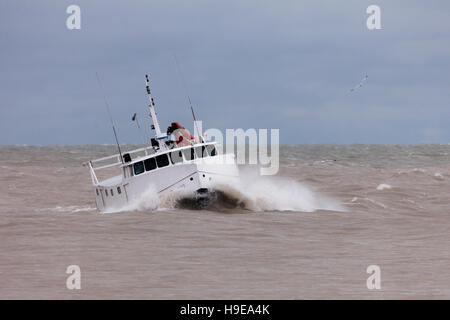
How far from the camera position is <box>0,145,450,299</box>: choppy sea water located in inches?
569

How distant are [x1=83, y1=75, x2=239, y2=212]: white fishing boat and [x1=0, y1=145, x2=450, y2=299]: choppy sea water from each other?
0.77m

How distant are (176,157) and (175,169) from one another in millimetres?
700

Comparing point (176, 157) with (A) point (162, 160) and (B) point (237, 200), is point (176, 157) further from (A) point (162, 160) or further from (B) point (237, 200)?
(B) point (237, 200)

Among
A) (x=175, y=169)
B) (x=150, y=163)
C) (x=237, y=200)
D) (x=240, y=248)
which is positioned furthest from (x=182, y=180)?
(x=240, y=248)

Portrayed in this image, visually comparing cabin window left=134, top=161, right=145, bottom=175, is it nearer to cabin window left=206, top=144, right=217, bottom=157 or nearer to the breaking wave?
the breaking wave

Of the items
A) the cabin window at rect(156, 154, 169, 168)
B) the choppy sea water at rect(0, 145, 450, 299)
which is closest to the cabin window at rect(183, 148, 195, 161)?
the cabin window at rect(156, 154, 169, 168)

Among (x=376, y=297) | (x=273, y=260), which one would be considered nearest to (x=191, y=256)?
(x=273, y=260)

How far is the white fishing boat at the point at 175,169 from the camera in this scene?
92.0ft

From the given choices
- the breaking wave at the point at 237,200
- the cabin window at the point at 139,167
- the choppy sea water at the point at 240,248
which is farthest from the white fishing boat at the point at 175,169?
the choppy sea water at the point at 240,248

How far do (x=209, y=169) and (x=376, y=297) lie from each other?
15.4 m

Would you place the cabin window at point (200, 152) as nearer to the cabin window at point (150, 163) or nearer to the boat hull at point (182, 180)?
the boat hull at point (182, 180)

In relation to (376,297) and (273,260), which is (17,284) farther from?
(376,297)

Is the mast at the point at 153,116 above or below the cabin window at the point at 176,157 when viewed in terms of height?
above

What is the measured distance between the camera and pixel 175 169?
28.2 metres
